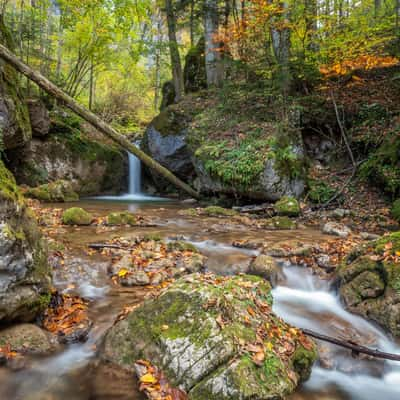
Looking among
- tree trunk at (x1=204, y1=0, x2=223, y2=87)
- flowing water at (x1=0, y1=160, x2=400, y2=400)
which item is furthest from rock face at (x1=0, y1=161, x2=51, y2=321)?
tree trunk at (x1=204, y1=0, x2=223, y2=87)

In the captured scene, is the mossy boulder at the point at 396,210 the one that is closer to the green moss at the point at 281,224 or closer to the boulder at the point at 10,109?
the green moss at the point at 281,224

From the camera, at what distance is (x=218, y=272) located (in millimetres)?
5148

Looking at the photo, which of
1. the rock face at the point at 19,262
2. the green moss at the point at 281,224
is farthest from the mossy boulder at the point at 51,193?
the rock face at the point at 19,262

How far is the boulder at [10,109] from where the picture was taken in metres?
9.09

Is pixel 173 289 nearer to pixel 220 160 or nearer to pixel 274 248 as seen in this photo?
pixel 274 248

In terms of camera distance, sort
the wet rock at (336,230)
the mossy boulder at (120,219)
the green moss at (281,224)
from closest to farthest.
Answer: the wet rock at (336,230) → the mossy boulder at (120,219) → the green moss at (281,224)

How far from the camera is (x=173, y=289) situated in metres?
2.97

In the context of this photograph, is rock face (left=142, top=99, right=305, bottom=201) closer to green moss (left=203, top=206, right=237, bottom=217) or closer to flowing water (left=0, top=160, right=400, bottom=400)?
green moss (left=203, top=206, right=237, bottom=217)

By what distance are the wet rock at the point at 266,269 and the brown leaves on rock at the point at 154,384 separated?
266 cm

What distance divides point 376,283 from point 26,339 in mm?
3948

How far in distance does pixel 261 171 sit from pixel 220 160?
1.49 m

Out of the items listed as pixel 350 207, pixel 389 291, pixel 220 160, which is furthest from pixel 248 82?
pixel 389 291

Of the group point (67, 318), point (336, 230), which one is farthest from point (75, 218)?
point (336, 230)

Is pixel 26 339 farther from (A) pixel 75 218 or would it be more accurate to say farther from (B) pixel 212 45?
(B) pixel 212 45
